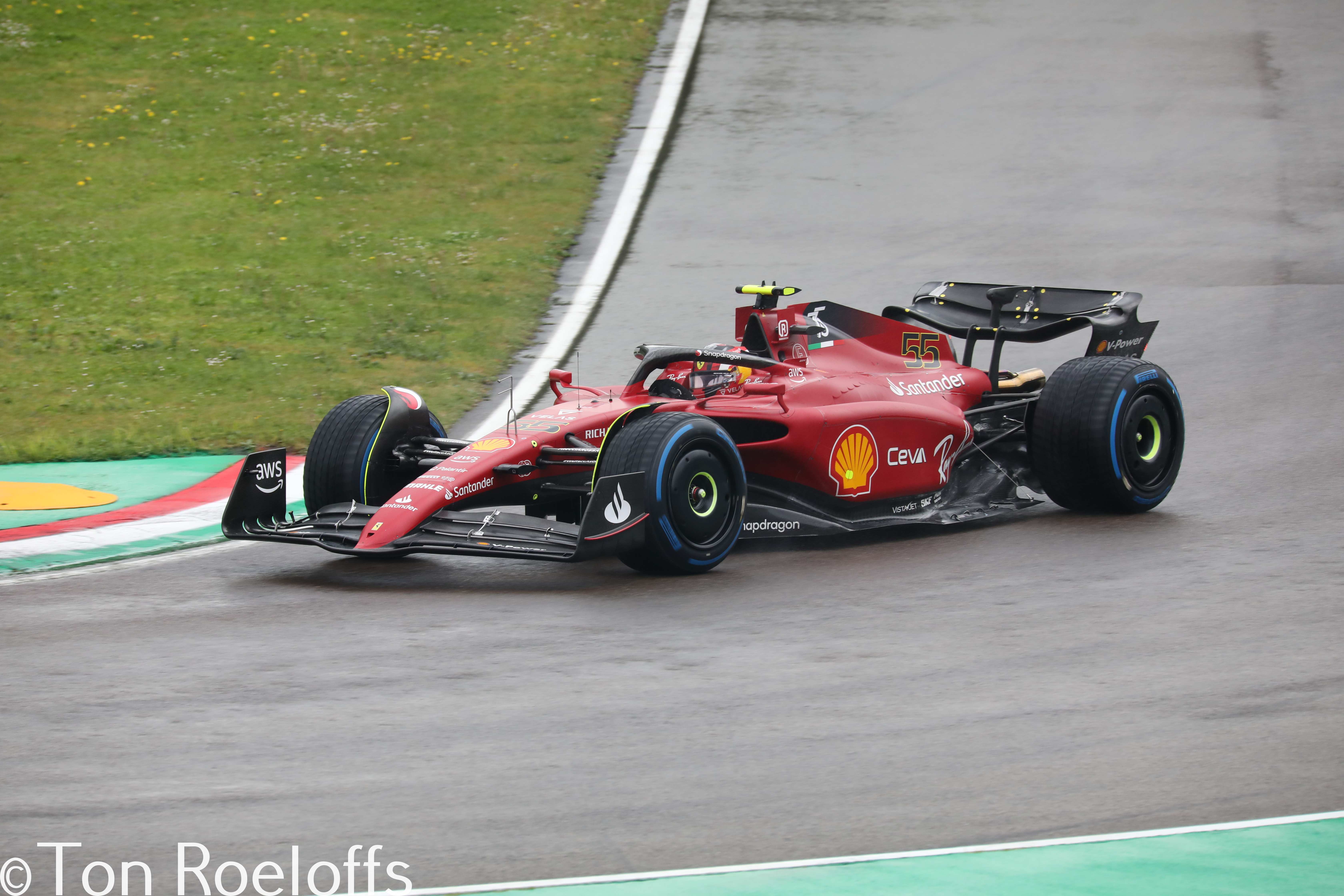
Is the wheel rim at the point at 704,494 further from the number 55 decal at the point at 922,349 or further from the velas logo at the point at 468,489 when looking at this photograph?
Answer: the number 55 decal at the point at 922,349

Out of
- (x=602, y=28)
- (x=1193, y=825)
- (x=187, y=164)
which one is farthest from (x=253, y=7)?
(x=1193, y=825)

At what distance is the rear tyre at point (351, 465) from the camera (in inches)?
347

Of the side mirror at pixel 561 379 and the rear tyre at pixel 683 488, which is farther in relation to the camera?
the side mirror at pixel 561 379

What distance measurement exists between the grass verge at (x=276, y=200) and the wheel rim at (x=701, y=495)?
4.62 metres

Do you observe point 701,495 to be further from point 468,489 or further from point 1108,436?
point 1108,436

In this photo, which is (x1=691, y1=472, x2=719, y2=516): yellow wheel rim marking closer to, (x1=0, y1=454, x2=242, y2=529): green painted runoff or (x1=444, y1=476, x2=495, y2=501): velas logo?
(x1=444, y1=476, x2=495, y2=501): velas logo

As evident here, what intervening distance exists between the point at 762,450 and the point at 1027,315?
2.86 m

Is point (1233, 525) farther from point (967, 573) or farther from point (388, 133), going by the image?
point (388, 133)

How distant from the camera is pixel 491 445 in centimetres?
839

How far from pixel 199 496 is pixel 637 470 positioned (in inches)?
154

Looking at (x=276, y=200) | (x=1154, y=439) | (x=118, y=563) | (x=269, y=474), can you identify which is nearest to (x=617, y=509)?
(x=269, y=474)

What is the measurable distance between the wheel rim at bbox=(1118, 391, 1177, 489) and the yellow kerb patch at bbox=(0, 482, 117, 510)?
6254 mm

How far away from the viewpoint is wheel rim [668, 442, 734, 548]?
795 cm

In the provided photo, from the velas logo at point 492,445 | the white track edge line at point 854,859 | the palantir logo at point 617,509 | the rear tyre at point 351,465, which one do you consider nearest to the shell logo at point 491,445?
the velas logo at point 492,445
